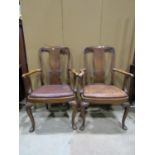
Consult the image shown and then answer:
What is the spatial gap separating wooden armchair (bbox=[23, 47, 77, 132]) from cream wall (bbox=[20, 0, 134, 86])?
12cm

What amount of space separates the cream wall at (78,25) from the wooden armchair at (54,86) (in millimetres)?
123

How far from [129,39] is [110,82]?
2.05ft

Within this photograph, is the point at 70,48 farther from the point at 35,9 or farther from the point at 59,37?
the point at 35,9

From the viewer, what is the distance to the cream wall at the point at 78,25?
98.7 inches

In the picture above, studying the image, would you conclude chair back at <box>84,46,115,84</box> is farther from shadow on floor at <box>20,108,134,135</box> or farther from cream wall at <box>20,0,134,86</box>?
shadow on floor at <box>20,108,134,135</box>

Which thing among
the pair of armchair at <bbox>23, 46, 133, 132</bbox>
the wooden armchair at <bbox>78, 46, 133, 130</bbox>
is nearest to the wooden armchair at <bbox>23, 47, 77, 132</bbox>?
the pair of armchair at <bbox>23, 46, 133, 132</bbox>

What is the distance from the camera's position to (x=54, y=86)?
2.46 meters

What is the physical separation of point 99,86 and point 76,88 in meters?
0.30

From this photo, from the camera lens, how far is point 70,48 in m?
2.66

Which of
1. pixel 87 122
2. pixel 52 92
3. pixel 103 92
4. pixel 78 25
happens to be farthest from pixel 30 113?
pixel 78 25

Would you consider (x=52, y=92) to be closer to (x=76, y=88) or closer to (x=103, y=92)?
(x=76, y=88)
